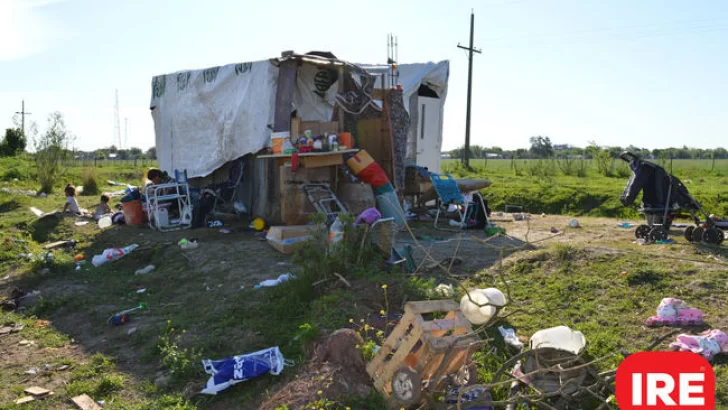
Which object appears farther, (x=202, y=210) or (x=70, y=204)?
(x=70, y=204)

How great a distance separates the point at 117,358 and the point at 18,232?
6941mm

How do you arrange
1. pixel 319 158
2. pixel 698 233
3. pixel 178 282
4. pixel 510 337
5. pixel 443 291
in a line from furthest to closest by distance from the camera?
pixel 319 158
pixel 698 233
pixel 178 282
pixel 443 291
pixel 510 337

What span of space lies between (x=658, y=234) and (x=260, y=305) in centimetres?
552

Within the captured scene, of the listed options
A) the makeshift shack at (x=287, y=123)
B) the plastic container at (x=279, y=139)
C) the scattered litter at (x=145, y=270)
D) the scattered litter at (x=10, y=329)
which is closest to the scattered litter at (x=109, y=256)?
the scattered litter at (x=145, y=270)

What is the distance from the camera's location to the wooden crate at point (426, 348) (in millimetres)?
3398

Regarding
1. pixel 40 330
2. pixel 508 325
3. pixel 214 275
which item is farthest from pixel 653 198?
pixel 40 330

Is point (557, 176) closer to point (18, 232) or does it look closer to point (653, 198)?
point (653, 198)

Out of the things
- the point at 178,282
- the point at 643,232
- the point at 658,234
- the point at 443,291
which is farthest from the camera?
the point at 643,232

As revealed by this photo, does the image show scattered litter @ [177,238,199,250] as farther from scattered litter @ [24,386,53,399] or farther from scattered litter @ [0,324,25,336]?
scattered litter @ [24,386,53,399]

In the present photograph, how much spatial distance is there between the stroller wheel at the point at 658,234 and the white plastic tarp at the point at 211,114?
19.9ft

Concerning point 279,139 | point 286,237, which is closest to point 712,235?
point 286,237

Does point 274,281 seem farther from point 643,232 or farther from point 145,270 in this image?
point 643,232

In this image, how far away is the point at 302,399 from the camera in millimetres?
3592

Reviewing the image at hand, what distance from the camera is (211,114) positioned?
10.9m
